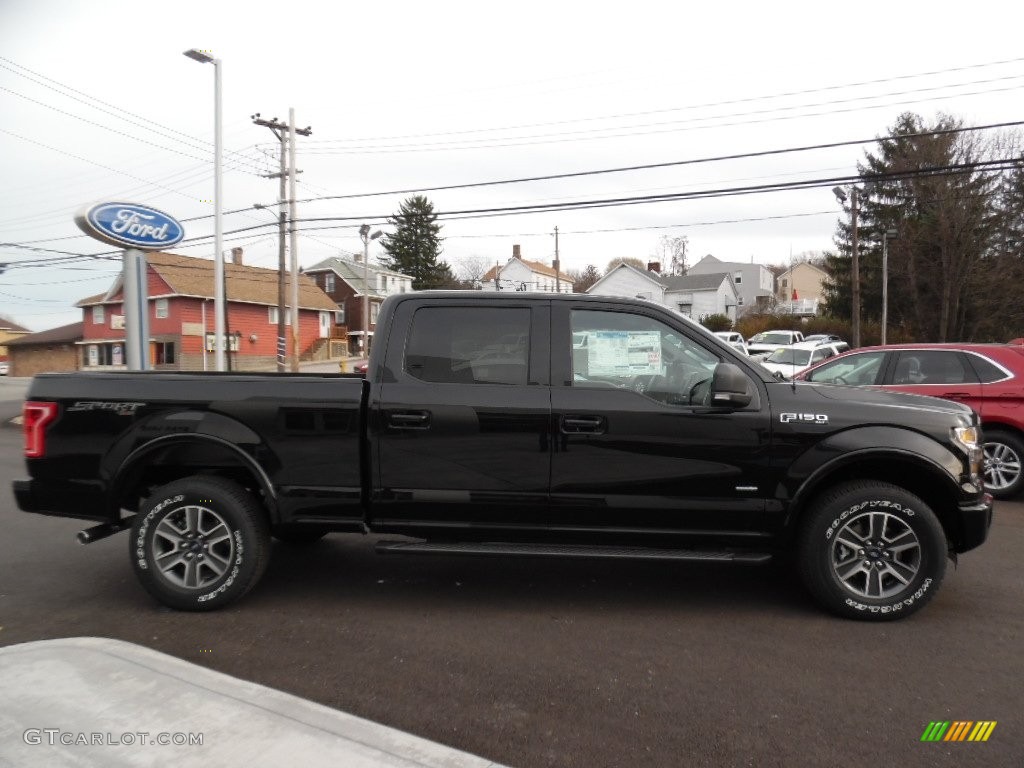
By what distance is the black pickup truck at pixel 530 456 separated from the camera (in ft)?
13.1

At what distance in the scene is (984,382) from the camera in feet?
24.0

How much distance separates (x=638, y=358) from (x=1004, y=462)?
18.1 ft

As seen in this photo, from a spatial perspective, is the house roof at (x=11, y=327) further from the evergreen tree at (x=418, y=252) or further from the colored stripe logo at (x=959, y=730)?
the colored stripe logo at (x=959, y=730)

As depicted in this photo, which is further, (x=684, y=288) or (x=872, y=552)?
(x=684, y=288)

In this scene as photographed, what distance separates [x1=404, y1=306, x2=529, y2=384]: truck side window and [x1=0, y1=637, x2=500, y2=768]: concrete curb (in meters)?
1.96

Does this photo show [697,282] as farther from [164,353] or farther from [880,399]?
[880,399]

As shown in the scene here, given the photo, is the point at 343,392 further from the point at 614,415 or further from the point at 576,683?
the point at 576,683

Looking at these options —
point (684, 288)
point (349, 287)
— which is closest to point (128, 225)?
point (349, 287)

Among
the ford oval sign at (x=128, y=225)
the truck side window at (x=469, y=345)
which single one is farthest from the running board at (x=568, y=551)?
the ford oval sign at (x=128, y=225)

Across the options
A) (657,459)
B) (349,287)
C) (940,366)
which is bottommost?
→ (657,459)

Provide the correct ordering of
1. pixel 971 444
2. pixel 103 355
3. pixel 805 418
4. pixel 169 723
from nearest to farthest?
pixel 169 723 → pixel 805 418 → pixel 971 444 → pixel 103 355

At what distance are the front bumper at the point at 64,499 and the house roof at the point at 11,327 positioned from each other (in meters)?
113

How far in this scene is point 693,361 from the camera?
418 centimetres

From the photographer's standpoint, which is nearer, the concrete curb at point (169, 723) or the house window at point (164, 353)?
the concrete curb at point (169, 723)
